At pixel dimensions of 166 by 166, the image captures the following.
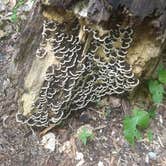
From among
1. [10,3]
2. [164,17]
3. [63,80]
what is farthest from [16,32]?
[164,17]

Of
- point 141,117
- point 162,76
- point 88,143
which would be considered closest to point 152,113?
point 141,117

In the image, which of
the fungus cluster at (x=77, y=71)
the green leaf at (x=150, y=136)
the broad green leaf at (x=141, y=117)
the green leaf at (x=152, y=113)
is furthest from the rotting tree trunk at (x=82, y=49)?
the green leaf at (x=150, y=136)

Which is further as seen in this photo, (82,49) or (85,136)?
(85,136)

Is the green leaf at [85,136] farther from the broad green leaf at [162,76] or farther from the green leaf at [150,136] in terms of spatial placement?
the broad green leaf at [162,76]

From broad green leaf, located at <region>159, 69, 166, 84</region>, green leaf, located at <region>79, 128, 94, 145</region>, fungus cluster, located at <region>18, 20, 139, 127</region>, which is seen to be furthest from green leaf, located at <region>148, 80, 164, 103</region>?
green leaf, located at <region>79, 128, 94, 145</region>

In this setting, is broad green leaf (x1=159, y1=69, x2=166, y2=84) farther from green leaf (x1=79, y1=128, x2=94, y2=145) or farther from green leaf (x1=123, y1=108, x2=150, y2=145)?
green leaf (x1=79, y1=128, x2=94, y2=145)

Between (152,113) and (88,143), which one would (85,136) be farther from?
(152,113)

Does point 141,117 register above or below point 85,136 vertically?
above

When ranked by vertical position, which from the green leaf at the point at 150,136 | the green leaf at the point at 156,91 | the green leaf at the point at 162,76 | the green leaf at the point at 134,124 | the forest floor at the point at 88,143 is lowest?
the forest floor at the point at 88,143
